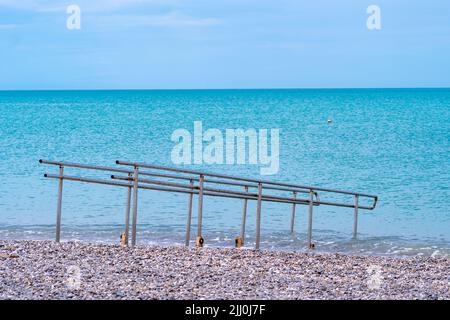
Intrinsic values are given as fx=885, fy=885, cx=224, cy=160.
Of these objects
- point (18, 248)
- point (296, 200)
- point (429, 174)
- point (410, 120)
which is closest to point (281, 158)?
point (429, 174)

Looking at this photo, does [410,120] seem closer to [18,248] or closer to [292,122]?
[292,122]

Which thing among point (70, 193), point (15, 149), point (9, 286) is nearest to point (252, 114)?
point (15, 149)

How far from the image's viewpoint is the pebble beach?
778cm

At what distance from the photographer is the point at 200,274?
345 inches

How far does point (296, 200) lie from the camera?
12500 mm

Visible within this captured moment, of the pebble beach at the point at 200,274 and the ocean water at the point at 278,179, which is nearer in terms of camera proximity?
the pebble beach at the point at 200,274

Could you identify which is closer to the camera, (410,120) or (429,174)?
(429,174)

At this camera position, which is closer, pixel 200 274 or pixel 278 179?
pixel 200 274

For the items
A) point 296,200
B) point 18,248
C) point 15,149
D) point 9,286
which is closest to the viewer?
point 9,286

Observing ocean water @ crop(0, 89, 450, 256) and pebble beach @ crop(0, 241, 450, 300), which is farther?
ocean water @ crop(0, 89, 450, 256)

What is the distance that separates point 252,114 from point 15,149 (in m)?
41.2

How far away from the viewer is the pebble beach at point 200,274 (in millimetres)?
7777
